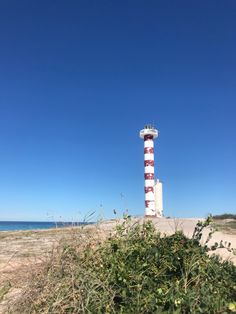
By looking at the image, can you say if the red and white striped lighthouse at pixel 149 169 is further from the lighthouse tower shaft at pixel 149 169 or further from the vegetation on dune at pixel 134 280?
the vegetation on dune at pixel 134 280

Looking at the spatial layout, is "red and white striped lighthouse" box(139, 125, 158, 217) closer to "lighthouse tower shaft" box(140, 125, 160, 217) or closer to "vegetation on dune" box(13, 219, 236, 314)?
"lighthouse tower shaft" box(140, 125, 160, 217)

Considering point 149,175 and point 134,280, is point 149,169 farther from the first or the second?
point 134,280

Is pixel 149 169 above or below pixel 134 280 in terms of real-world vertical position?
above

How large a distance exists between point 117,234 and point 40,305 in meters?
1.58

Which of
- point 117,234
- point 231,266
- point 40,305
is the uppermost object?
point 117,234

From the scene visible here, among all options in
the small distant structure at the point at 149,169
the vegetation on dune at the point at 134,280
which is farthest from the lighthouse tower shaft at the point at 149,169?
the vegetation on dune at the point at 134,280

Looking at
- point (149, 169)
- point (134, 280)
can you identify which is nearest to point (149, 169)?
point (149, 169)

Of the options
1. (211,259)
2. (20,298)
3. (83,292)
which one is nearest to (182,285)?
(211,259)

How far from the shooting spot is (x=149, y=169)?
3272cm

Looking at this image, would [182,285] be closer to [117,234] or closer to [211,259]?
[211,259]

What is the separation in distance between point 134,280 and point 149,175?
27.8 metres

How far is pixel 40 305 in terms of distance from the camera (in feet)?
16.1

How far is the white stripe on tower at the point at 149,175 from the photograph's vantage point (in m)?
32.2

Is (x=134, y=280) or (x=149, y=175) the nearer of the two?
(x=134, y=280)
